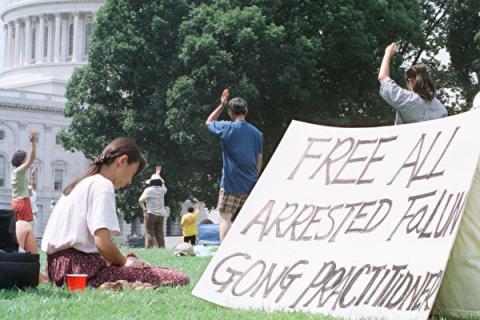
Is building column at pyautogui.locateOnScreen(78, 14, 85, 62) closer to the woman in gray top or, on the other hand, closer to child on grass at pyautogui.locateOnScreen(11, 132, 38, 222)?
child on grass at pyautogui.locateOnScreen(11, 132, 38, 222)

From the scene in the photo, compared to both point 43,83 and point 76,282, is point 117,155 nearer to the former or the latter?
point 76,282

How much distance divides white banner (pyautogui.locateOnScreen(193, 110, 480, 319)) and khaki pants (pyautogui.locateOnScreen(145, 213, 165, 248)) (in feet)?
48.8

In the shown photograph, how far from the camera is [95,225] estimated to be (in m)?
7.17

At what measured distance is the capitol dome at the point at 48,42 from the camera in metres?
106

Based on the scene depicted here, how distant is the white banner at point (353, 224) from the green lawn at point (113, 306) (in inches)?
8.4

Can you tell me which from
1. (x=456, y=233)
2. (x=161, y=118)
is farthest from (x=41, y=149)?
(x=456, y=233)

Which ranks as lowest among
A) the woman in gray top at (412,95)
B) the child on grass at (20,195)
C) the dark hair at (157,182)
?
the dark hair at (157,182)

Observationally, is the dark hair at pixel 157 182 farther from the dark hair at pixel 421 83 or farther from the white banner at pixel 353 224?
the white banner at pixel 353 224

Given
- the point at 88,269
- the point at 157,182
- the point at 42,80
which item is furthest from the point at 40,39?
the point at 88,269

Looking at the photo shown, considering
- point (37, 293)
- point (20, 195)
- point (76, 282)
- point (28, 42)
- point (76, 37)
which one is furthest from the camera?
point (28, 42)

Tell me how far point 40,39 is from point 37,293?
103828mm

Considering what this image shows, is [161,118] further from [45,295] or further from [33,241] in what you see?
[45,295]

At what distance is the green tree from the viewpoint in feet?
117

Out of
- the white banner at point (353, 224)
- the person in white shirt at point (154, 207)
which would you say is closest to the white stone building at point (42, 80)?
the person in white shirt at point (154, 207)
